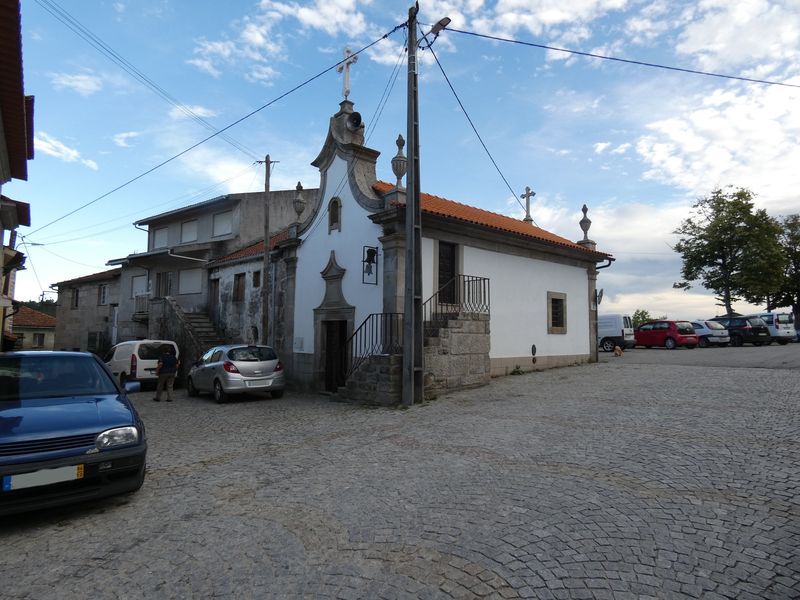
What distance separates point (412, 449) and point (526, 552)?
3127 mm

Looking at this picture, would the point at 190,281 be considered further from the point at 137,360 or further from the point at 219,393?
the point at 219,393

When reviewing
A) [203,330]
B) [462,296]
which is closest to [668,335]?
[462,296]

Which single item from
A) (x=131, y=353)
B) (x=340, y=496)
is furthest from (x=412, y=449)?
(x=131, y=353)

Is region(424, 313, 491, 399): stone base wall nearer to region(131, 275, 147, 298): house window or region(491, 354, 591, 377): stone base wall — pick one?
Result: region(491, 354, 591, 377): stone base wall

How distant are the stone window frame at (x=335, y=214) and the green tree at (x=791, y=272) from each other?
126 feet

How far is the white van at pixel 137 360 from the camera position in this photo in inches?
607

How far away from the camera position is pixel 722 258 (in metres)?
34.4

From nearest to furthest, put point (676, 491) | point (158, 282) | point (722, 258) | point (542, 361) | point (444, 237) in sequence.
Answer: point (676, 491) → point (444, 237) → point (542, 361) → point (158, 282) → point (722, 258)

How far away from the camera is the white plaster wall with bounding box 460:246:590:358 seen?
545 inches

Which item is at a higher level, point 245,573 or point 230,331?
point 230,331

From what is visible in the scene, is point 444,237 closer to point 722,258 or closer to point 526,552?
point 526,552

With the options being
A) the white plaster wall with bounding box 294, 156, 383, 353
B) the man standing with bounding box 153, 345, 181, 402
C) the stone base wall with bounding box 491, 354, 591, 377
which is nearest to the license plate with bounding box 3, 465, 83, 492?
the white plaster wall with bounding box 294, 156, 383, 353

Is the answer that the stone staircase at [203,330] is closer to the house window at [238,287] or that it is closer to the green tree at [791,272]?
the house window at [238,287]

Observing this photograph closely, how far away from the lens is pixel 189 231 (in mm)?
26250
